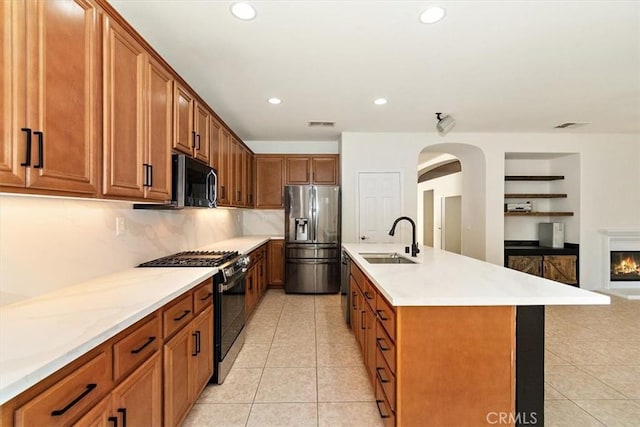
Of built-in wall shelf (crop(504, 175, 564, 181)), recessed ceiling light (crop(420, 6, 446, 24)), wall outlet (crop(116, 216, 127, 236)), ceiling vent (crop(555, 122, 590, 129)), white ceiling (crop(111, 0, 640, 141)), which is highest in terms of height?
ceiling vent (crop(555, 122, 590, 129))

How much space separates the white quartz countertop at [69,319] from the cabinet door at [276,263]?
Answer: 10.1 ft

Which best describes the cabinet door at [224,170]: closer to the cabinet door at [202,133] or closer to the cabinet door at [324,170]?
the cabinet door at [202,133]

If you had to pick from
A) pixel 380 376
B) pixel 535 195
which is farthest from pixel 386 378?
pixel 535 195

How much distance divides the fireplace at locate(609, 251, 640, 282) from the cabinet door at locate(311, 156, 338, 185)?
4972 millimetres

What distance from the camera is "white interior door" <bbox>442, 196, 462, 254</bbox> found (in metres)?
7.46

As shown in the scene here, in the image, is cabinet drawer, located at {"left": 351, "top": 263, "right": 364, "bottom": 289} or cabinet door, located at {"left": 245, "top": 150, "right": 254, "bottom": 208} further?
cabinet door, located at {"left": 245, "top": 150, "right": 254, "bottom": 208}

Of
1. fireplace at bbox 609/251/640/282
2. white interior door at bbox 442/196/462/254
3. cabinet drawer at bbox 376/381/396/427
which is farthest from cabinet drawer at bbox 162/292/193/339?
white interior door at bbox 442/196/462/254

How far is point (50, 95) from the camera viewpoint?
1.16 m

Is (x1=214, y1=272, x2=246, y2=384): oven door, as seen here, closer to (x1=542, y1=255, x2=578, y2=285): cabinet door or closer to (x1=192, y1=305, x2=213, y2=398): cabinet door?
(x1=192, y1=305, x2=213, y2=398): cabinet door

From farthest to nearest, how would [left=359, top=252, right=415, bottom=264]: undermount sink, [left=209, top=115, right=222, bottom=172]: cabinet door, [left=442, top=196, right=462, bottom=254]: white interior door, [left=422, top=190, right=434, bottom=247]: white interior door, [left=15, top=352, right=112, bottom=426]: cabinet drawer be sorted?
[left=422, top=190, right=434, bottom=247]: white interior door → [left=442, top=196, right=462, bottom=254]: white interior door → [left=209, top=115, right=222, bottom=172]: cabinet door → [left=359, top=252, right=415, bottom=264]: undermount sink → [left=15, top=352, right=112, bottom=426]: cabinet drawer

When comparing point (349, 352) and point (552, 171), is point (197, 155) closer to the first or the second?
point (349, 352)

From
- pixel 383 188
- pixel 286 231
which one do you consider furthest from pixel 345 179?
pixel 286 231

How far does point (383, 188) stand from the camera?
191 inches

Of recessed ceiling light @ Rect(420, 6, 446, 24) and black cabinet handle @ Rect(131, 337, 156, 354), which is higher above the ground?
recessed ceiling light @ Rect(420, 6, 446, 24)
